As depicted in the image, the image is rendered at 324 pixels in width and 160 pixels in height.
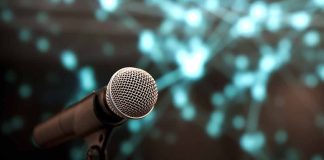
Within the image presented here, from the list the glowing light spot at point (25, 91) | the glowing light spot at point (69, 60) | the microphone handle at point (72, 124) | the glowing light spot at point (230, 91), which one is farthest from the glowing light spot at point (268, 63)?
the microphone handle at point (72, 124)

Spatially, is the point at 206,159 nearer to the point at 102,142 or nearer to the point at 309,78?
the point at 309,78

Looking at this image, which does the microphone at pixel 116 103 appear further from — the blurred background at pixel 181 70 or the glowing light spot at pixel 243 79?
the glowing light spot at pixel 243 79

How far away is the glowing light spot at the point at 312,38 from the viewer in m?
1.61

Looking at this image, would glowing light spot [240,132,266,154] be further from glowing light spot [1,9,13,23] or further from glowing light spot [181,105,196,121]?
glowing light spot [1,9,13,23]

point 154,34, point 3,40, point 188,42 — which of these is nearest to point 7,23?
point 3,40

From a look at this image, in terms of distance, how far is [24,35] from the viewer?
4.42 feet

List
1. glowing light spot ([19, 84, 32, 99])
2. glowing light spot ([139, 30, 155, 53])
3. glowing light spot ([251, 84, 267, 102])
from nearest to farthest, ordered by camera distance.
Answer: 1. glowing light spot ([19, 84, 32, 99])
2. glowing light spot ([139, 30, 155, 53])
3. glowing light spot ([251, 84, 267, 102])

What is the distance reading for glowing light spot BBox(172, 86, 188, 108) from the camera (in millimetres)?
1453

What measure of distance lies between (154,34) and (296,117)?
558 mm

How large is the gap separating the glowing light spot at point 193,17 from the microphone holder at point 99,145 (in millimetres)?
862

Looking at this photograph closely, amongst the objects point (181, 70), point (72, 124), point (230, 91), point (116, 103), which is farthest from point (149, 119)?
point (116, 103)

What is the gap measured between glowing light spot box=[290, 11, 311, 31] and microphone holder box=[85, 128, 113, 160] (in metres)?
1.08

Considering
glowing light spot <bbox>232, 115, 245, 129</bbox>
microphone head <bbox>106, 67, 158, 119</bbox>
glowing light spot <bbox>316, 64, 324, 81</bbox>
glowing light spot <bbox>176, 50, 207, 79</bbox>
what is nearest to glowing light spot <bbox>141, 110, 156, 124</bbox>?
glowing light spot <bbox>176, 50, 207, 79</bbox>

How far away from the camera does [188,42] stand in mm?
1491
